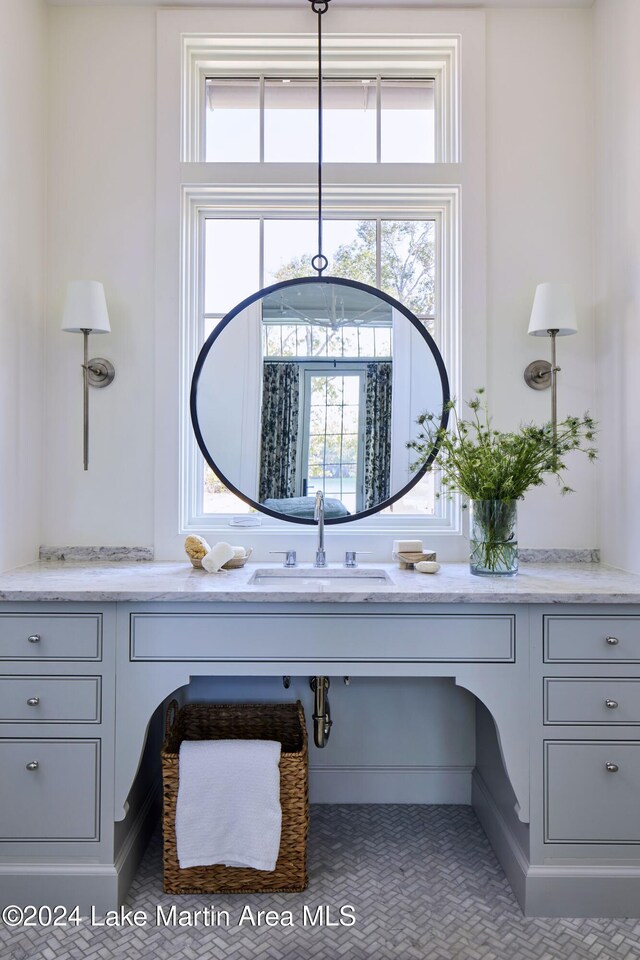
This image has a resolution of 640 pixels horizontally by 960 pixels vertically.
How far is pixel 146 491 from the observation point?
7.70 ft

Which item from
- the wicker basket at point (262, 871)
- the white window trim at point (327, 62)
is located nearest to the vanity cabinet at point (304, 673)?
the wicker basket at point (262, 871)

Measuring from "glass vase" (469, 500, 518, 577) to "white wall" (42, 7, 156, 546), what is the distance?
1.19 metres

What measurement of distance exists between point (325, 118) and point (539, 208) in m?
0.91

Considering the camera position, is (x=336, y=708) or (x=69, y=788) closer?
(x=69, y=788)

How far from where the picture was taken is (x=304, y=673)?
1780mm

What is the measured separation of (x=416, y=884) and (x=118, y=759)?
966 mm

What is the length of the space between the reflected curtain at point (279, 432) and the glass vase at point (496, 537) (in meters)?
0.72

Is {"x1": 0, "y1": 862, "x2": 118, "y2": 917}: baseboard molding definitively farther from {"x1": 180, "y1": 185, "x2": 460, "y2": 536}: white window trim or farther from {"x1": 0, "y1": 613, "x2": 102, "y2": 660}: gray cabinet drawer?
{"x1": 180, "y1": 185, "x2": 460, "y2": 536}: white window trim

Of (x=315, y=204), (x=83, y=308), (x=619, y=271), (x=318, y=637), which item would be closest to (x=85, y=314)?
(x=83, y=308)

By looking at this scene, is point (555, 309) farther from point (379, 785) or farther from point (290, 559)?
point (379, 785)

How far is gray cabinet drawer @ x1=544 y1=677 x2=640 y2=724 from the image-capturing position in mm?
1757

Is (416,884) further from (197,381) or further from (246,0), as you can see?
(246,0)

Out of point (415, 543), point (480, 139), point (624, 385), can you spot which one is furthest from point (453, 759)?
point (480, 139)

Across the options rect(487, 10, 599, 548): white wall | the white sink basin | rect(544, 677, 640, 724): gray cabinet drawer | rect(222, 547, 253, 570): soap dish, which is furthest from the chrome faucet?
rect(544, 677, 640, 724): gray cabinet drawer
